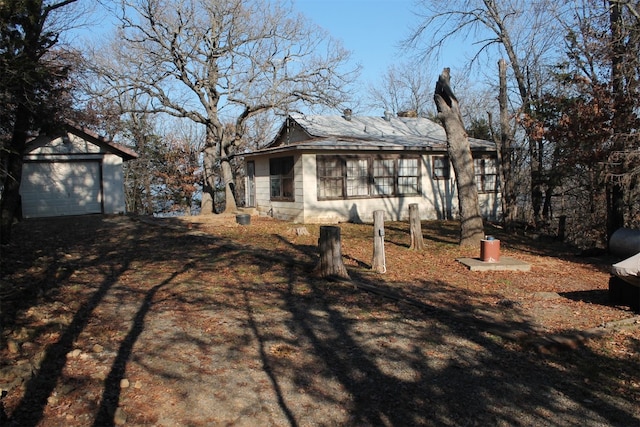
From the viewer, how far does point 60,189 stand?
763 inches

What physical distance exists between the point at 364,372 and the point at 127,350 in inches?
87.3

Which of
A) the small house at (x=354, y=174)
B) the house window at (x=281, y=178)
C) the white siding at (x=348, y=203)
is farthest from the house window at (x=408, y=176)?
the house window at (x=281, y=178)

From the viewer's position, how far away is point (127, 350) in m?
4.68

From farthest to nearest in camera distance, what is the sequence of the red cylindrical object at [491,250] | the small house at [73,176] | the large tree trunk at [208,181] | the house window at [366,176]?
the large tree trunk at [208,181]
the small house at [73,176]
the house window at [366,176]
the red cylindrical object at [491,250]

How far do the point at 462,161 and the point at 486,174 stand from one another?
9.11 metres

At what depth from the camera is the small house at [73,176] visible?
62.1 feet

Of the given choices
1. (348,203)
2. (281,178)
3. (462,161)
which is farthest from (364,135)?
(462,161)

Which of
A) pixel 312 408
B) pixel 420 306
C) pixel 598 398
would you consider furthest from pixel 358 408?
pixel 420 306

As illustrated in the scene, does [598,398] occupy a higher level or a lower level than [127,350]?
lower

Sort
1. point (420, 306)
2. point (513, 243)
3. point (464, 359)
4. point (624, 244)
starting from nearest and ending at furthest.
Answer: point (464, 359)
point (420, 306)
point (624, 244)
point (513, 243)

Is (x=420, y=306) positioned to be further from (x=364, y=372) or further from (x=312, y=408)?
(x=312, y=408)

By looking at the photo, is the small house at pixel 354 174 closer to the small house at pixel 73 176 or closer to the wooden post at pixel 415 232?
the small house at pixel 73 176

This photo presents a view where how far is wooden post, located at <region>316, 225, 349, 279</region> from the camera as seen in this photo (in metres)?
8.20

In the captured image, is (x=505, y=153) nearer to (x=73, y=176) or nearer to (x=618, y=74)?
(x=618, y=74)
